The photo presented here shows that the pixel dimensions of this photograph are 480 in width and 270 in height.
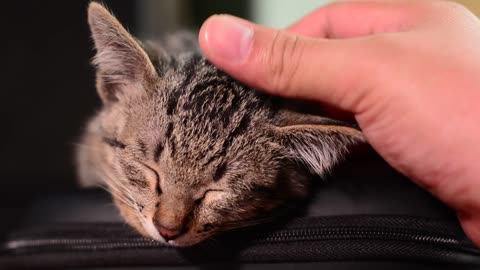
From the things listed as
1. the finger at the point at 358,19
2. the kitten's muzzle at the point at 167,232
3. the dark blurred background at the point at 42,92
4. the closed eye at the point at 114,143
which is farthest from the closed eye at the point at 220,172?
the dark blurred background at the point at 42,92

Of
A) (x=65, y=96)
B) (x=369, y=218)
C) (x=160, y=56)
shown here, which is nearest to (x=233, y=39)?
(x=160, y=56)

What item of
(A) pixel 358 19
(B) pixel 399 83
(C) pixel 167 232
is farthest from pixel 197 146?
(A) pixel 358 19

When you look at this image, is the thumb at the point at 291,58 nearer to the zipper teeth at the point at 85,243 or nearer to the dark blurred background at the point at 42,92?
the zipper teeth at the point at 85,243

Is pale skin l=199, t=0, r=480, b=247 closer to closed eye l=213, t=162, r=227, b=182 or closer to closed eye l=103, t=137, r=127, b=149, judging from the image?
closed eye l=213, t=162, r=227, b=182


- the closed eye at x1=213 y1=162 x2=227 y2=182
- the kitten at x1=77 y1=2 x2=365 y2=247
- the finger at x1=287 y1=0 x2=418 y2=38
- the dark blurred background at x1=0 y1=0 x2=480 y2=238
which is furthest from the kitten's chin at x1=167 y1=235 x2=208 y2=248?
the dark blurred background at x1=0 y1=0 x2=480 y2=238

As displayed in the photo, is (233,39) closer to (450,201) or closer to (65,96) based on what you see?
(450,201)
